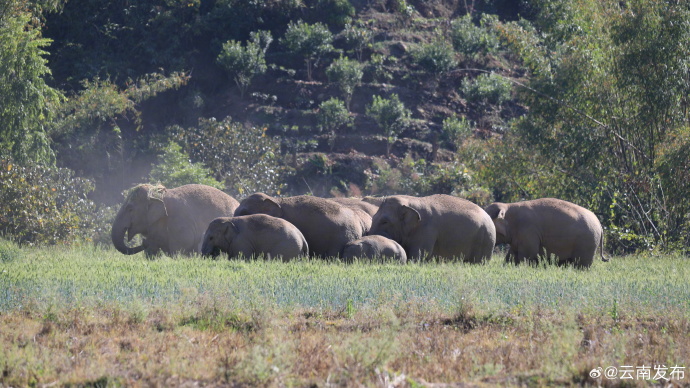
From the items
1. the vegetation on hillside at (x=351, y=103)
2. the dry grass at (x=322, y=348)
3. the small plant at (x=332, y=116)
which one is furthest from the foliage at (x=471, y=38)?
the dry grass at (x=322, y=348)

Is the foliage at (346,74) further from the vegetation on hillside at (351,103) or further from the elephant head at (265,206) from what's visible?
the elephant head at (265,206)

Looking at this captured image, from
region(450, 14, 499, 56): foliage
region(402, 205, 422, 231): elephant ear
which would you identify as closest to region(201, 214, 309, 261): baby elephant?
region(402, 205, 422, 231): elephant ear

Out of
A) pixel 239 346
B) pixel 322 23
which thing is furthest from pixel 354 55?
pixel 239 346

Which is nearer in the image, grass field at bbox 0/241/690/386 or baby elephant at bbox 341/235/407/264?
grass field at bbox 0/241/690/386

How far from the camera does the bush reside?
41.4 meters

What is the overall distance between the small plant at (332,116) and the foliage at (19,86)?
54.3ft

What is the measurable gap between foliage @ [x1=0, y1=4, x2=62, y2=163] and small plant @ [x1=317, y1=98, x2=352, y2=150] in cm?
1654

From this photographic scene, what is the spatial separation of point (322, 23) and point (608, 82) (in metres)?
24.0

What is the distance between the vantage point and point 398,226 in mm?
18109

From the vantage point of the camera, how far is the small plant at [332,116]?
38281 millimetres

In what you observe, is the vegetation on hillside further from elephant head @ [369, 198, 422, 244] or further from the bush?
elephant head @ [369, 198, 422, 244]

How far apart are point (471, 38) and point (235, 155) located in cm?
1631

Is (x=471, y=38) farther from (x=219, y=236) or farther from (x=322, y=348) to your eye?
(x=322, y=348)

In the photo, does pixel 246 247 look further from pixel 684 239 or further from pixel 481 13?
pixel 481 13
